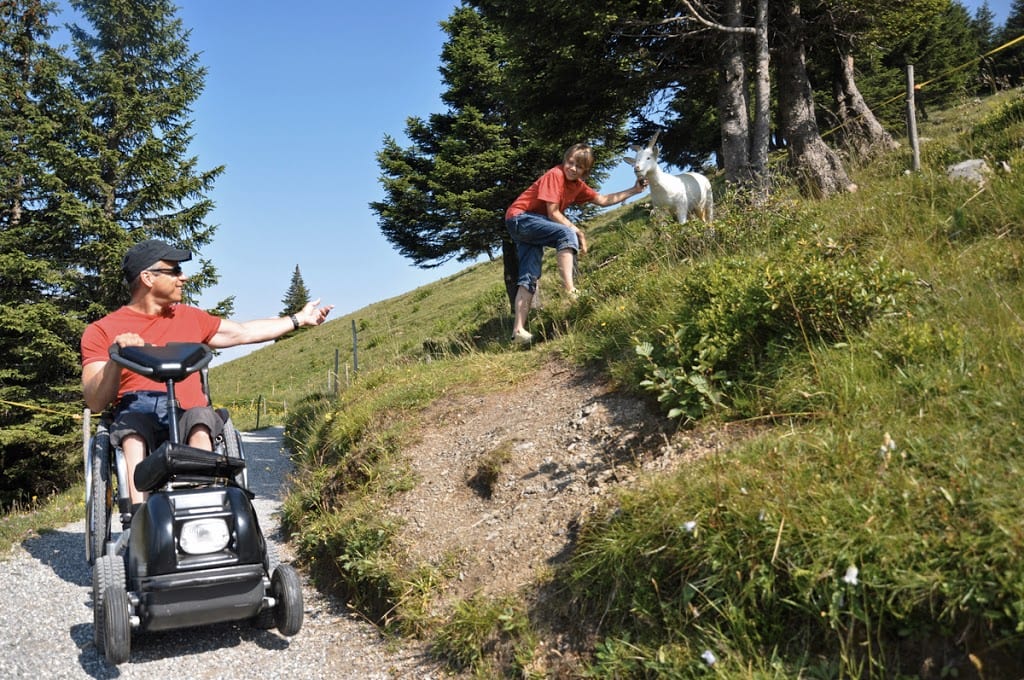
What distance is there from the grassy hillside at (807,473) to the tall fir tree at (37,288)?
12.8 meters

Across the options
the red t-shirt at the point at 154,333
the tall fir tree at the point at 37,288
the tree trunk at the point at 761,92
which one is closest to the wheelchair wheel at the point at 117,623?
the red t-shirt at the point at 154,333

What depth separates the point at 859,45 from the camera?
12.4m

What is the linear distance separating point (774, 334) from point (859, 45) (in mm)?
10425

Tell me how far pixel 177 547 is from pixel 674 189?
21.8ft

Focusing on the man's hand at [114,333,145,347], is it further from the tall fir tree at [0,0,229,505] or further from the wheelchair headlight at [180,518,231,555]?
the tall fir tree at [0,0,229,505]

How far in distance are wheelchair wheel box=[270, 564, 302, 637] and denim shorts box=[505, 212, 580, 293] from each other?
422 centimetres

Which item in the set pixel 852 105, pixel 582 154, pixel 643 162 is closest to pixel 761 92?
pixel 643 162

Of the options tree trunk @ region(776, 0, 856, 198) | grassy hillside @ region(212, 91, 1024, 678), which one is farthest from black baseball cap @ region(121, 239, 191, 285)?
tree trunk @ region(776, 0, 856, 198)

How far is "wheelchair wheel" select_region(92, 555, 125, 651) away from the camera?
3.82 m

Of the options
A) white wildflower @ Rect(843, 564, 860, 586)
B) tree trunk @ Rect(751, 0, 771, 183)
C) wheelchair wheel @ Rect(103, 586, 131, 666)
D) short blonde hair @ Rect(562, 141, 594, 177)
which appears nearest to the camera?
white wildflower @ Rect(843, 564, 860, 586)

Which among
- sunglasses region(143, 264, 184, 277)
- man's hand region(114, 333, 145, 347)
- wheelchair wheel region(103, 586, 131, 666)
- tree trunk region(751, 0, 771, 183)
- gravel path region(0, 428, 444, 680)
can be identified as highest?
tree trunk region(751, 0, 771, 183)

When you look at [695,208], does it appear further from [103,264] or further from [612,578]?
[103,264]

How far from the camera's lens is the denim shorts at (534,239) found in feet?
25.2

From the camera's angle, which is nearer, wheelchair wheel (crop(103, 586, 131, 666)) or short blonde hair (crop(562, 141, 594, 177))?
wheelchair wheel (crop(103, 586, 131, 666))
